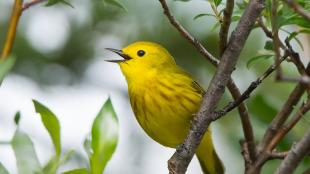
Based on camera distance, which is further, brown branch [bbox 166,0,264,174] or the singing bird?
the singing bird

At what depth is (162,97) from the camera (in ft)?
11.0

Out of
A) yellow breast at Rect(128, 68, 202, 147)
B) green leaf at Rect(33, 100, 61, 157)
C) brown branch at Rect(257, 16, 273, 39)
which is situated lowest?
yellow breast at Rect(128, 68, 202, 147)

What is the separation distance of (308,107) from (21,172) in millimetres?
702

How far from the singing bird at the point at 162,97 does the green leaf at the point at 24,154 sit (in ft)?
5.61

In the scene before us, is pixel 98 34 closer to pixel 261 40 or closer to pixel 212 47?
pixel 212 47

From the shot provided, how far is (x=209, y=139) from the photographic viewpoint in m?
3.64

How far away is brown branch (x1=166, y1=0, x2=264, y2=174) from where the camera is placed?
5.26 ft

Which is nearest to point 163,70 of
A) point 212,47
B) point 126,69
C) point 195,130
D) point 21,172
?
point 126,69

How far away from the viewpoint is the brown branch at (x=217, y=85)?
160cm

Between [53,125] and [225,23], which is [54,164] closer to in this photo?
[53,125]

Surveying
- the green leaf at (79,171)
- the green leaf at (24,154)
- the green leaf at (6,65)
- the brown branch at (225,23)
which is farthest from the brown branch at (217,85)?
the green leaf at (6,65)

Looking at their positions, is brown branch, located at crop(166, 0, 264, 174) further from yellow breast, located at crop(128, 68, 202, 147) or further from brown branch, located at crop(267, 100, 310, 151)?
yellow breast, located at crop(128, 68, 202, 147)

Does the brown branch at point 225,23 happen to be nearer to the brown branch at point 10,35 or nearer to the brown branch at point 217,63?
the brown branch at point 217,63

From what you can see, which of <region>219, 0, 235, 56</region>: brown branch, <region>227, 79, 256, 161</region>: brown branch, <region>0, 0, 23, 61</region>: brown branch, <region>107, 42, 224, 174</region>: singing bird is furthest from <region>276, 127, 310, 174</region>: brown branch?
<region>107, 42, 224, 174</region>: singing bird
